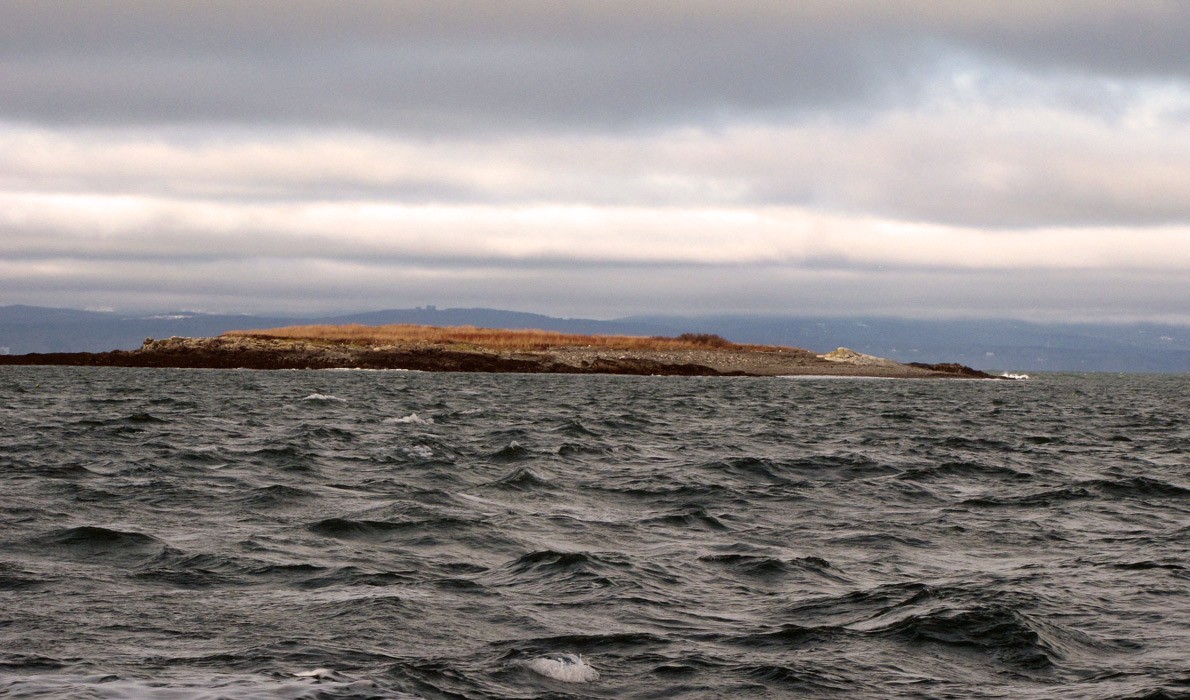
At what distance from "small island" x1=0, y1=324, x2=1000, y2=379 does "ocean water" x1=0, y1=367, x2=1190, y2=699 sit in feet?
289

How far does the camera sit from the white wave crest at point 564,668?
9.74 meters

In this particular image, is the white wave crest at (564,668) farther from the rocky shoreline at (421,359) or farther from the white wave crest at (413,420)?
the rocky shoreline at (421,359)

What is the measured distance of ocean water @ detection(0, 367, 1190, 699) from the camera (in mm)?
9875

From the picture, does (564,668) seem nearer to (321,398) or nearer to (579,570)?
(579,570)

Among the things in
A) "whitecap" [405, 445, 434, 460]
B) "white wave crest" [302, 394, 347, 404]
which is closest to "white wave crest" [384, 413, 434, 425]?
"whitecap" [405, 445, 434, 460]

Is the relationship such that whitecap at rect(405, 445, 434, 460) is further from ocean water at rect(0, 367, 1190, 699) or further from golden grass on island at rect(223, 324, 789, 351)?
golden grass on island at rect(223, 324, 789, 351)

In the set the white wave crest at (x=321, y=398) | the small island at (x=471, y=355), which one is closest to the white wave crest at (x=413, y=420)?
the white wave crest at (x=321, y=398)

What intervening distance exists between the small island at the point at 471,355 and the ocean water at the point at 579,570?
88.1m

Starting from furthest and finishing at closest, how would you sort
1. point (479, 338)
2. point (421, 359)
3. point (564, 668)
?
point (479, 338) < point (421, 359) < point (564, 668)

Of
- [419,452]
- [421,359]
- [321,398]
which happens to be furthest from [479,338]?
[419,452]

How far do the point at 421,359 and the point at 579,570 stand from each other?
10628 centimetres

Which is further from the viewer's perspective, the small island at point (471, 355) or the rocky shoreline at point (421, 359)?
the small island at point (471, 355)

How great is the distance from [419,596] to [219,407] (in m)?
35.9

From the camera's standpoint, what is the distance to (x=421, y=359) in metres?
119
